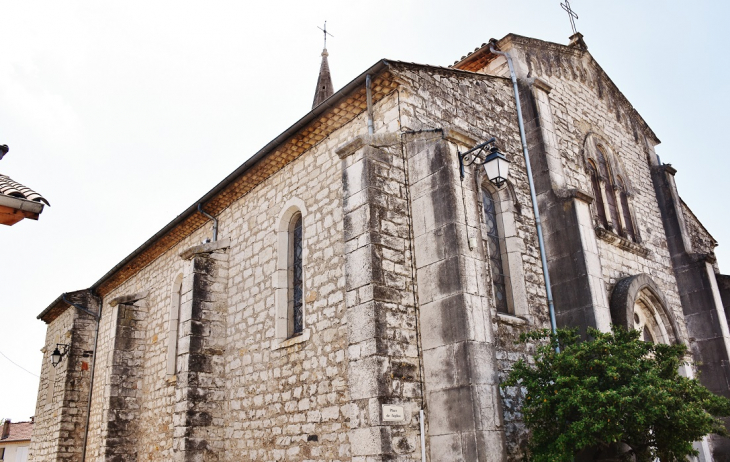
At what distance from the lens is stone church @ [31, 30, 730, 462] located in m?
6.46

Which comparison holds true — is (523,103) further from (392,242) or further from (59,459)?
(59,459)

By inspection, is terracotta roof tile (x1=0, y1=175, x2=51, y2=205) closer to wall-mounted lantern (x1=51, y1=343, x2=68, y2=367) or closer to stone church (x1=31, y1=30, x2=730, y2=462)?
stone church (x1=31, y1=30, x2=730, y2=462)

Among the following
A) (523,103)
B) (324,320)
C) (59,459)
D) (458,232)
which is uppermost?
(523,103)

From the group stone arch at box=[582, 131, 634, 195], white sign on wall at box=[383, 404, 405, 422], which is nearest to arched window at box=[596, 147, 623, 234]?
stone arch at box=[582, 131, 634, 195]

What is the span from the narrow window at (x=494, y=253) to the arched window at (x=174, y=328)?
7.33m

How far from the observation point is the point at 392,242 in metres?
7.00

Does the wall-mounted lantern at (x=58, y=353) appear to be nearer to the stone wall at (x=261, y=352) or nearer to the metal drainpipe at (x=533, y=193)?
the stone wall at (x=261, y=352)

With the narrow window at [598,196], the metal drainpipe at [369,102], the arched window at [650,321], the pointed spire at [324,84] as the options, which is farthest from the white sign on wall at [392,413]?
the pointed spire at [324,84]

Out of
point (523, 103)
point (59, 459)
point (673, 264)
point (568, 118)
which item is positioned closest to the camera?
point (523, 103)

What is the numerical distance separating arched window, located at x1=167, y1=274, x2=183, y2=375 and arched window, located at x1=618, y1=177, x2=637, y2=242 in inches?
369

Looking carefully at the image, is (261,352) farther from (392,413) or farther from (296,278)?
(392,413)

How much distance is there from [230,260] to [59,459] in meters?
9.07

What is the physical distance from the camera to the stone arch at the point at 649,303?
9180mm

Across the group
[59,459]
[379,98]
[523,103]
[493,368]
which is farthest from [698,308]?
[59,459]
